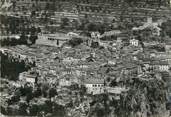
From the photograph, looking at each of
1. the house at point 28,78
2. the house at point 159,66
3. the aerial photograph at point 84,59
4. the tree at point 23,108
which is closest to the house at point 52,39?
Result: the aerial photograph at point 84,59

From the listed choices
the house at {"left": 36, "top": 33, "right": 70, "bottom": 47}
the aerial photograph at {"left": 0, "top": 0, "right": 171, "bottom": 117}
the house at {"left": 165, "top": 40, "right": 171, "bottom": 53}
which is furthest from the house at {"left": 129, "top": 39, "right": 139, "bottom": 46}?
the house at {"left": 36, "top": 33, "right": 70, "bottom": 47}

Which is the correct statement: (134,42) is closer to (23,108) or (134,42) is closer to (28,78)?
(28,78)

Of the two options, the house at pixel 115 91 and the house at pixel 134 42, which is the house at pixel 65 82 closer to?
the house at pixel 115 91

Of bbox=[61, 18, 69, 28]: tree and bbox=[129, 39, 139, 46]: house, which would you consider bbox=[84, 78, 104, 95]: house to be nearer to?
bbox=[129, 39, 139, 46]: house

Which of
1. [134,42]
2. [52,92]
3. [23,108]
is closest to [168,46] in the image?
[134,42]

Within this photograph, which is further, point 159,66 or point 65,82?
point 159,66
